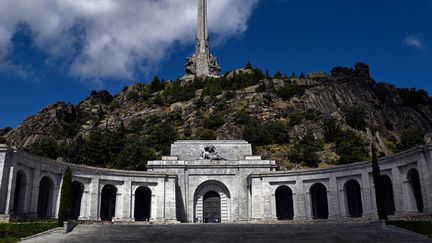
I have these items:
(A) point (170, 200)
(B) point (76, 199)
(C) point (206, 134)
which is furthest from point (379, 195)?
(C) point (206, 134)

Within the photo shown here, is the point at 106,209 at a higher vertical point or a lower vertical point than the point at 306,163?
lower

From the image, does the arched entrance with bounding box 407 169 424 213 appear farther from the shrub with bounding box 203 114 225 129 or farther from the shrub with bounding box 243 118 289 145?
the shrub with bounding box 203 114 225 129

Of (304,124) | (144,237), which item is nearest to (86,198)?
(144,237)

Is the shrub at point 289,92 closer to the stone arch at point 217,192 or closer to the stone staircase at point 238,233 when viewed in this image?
the stone arch at point 217,192

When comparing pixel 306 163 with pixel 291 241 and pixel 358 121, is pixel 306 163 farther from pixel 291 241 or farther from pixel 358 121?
pixel 291 241

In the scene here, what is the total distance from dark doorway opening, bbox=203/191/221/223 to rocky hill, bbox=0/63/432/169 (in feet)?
58.4

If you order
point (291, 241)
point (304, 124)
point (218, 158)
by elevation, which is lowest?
point (291, 241)

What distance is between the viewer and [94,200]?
45.1 metres

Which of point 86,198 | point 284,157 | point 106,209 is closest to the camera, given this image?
point 86,198

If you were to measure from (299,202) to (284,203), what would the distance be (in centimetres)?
359

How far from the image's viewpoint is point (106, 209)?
1935 inches

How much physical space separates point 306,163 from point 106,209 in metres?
37.2

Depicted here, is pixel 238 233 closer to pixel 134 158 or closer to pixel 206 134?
pixel 134 158

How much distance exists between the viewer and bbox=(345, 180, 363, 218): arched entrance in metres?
48.3
